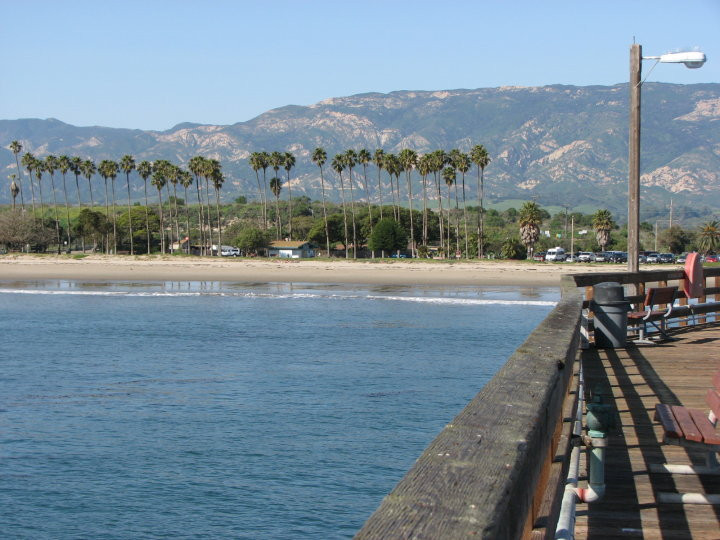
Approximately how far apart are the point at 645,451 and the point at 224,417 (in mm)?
10850

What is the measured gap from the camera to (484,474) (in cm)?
196

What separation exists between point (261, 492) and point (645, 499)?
7.16 meters

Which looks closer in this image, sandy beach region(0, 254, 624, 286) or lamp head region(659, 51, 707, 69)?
lamp head region(659, 51, 707, 69)

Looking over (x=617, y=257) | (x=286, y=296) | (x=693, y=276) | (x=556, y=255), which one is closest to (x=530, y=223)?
(x=556, y=255)

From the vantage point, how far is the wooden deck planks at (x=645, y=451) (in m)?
4.81

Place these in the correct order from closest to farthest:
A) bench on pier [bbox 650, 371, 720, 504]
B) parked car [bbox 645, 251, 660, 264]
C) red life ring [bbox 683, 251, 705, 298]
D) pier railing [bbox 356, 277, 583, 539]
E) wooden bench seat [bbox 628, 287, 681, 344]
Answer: pier railing [bbox 356, 277, 583, 539] → bench on pier [bbox 650, 371, 720, 504] → wooden bench seat [bbox 628, 287, 681, 344] → red life ring [bbox 683, 251, 705, 298] → parked car [bbox 645, 251, 660, 264]

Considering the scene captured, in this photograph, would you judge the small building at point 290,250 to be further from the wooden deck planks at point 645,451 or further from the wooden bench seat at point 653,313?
the wooden deck planks at point 645,451

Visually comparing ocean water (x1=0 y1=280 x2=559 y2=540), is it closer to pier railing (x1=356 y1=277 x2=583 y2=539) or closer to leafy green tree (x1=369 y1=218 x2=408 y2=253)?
pier railing (x1=356 y1=277 x2=583 y2=539)

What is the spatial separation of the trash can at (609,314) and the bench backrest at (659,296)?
1.02m

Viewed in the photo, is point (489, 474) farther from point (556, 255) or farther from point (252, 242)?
point (252, 242)

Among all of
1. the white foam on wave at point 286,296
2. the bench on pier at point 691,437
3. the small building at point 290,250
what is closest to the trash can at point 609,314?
the bench on pier at point 691,437

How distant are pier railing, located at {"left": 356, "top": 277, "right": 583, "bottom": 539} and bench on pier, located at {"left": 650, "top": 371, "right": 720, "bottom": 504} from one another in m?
2.20

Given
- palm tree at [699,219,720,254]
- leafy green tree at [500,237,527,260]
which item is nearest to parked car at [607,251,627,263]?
leafy green tree at [500,237,527,260]

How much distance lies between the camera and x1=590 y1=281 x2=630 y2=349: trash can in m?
12.2
